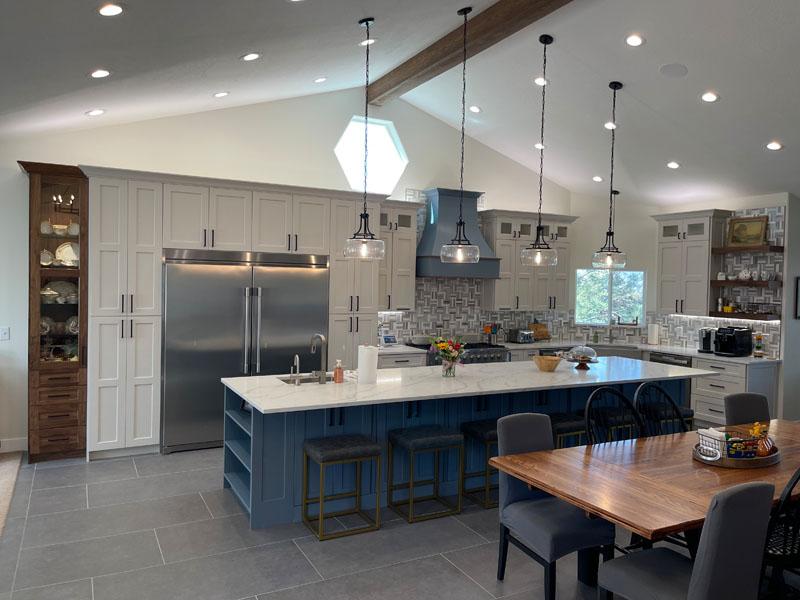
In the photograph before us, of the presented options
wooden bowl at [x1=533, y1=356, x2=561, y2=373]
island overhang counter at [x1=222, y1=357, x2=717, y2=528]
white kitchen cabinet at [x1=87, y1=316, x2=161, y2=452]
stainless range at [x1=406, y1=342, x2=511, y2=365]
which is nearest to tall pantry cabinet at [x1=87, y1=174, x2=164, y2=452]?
white kitchen cabinet at [x1=87, y1=316, x2=161, y2=452]

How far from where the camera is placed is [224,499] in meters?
4.52

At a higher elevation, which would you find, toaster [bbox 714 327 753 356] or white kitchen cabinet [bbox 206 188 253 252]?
white kitchen cabinet [bbox 206 188 253 252]

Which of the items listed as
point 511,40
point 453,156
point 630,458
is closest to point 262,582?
point 630,458

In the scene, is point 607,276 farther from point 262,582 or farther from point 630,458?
point 262,582

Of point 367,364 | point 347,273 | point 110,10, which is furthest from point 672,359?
point 110,10

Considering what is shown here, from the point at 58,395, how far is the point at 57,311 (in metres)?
0.75

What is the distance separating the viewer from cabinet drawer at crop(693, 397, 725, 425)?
275 inches

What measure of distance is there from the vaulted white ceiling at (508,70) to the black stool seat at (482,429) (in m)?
2.99

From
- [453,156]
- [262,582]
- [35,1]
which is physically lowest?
[262,582]

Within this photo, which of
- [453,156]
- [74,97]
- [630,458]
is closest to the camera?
[630,458]

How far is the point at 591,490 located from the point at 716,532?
23.3 inches

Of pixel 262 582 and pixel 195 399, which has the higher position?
pixel 195 399

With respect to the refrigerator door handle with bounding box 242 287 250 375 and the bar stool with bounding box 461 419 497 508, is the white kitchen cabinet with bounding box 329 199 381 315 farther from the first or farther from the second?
the bar stool with bounding box 461 419 497 508

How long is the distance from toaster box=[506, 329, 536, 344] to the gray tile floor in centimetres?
402
